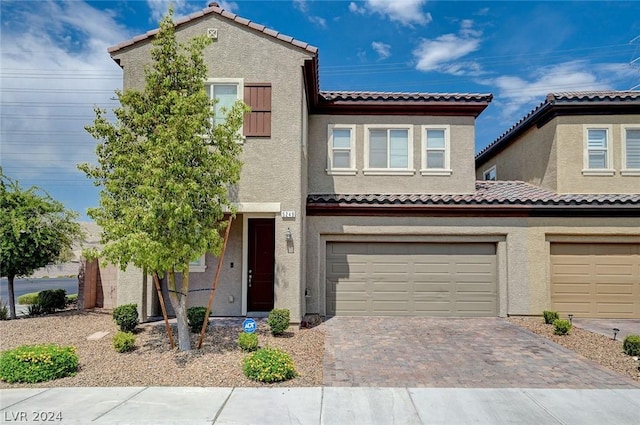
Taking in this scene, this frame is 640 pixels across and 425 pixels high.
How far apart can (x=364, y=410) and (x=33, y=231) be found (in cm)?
1044

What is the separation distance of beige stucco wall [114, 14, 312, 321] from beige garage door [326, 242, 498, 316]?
222cm

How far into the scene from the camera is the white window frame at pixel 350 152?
12.9 metres

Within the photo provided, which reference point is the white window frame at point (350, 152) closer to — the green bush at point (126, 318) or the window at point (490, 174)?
the green bush at point (126, 318)

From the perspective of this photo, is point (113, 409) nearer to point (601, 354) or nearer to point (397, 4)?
point (601, 354)

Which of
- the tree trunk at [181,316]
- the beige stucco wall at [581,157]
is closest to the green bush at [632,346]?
the beige stucco wall at [581,157]

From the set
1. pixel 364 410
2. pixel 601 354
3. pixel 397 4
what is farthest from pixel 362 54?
pixel 364 410

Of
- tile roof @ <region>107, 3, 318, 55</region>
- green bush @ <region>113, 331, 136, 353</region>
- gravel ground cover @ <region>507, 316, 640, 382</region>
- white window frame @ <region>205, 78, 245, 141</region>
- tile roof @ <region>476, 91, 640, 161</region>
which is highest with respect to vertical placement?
tile roof @ <region>107, 3, 318, 55</region>

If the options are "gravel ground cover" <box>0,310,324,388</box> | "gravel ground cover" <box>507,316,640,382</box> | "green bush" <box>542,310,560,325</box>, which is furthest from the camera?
"green bush" <box>542,310,560,325</box>

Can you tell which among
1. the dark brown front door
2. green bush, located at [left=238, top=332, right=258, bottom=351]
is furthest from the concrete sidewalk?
the dark brown front door

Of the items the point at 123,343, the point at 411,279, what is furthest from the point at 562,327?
the point at 123,343

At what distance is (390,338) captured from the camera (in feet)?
30.4

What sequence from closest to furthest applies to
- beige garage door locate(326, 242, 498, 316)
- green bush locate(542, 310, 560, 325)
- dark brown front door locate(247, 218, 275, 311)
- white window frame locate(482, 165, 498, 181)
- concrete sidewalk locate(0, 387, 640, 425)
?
concrete sidewalk locate(0, 387, 640, 425)
green bush locate(542, 310, 560, 325)
dark brown front door locate(247, 218, 275, 311)
beige garage door locate(326, 242, 498, 316)
white window frame locate(482, 165, 498, 181)

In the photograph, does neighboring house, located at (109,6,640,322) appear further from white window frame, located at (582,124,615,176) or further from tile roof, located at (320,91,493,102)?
white window frame, located at (582,124,615,176)

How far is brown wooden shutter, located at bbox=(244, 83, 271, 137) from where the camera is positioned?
9.95 metres
